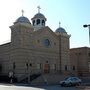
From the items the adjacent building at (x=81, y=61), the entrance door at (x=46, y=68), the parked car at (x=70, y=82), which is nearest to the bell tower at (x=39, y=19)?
the entrance door at (x=46, y=68)

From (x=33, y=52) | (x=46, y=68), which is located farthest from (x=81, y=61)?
(x=33, y=52)

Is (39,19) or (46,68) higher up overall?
(39,19)

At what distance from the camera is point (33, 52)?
56281mm

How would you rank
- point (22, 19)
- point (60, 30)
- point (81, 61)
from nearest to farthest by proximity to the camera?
1. point (22, 19)
2. point (60, 30)
3. point (81, 61)

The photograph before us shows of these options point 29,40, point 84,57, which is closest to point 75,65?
point 84,57

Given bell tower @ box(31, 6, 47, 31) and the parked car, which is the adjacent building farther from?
the parked car

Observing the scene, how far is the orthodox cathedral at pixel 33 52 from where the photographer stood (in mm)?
53812

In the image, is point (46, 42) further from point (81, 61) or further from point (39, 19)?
point (81, 61)

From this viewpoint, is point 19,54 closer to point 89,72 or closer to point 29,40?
point 29,40

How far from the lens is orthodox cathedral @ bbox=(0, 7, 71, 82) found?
53.8 metres

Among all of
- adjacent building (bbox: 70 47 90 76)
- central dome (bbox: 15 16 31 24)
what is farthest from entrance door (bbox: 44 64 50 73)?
adjacent building (bbox: 70 47 90 76)

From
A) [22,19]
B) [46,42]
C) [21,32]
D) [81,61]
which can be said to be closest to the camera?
[21,32]

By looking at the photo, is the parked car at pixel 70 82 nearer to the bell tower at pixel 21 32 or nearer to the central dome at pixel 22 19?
the bell tower at pixel 21 32

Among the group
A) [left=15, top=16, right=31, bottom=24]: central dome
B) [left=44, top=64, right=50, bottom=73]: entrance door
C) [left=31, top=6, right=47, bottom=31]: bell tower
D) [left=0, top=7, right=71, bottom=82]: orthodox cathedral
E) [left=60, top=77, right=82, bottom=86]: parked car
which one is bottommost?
[left=60, top=77, right=82, bottom=86]: parked car
